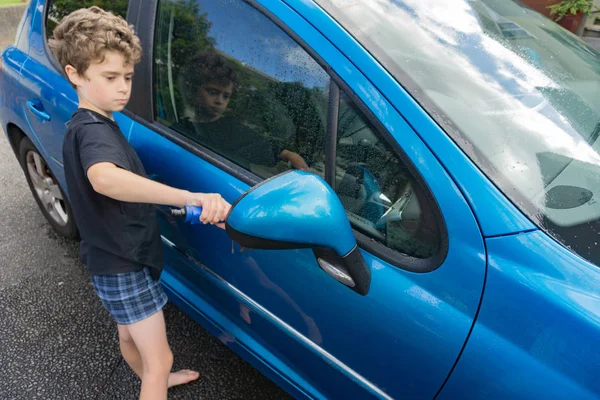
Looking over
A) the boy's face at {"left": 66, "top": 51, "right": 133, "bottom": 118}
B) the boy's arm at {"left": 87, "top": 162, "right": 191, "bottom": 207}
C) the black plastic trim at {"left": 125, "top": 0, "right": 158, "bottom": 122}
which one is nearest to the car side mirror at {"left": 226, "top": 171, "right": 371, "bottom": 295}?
the boy's arm at {"left": 87, "top": 162, "right": 191, "bottom": 207}

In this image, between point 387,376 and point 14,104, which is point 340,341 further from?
point 14,104

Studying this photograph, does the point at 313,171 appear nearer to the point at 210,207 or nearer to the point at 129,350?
the point at 210,207

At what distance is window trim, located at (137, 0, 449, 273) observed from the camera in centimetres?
117

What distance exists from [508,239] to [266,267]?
2.30 feet

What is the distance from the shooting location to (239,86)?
4.99ft

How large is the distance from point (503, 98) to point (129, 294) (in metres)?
1.26

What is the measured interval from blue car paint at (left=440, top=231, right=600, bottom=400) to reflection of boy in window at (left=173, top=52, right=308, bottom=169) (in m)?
0.66

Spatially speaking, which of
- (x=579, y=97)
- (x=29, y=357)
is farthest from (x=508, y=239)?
(x=29, y=357)

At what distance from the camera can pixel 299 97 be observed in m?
1.37

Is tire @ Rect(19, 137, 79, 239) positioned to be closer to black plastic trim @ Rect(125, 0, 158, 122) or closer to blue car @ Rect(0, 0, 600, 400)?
black plastic trim @ Rect(125, 0, 158, 122)

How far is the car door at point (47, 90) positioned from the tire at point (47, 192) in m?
0.28

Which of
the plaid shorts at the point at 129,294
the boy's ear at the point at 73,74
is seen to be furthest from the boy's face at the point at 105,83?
the plaid shorts at the point at 129,294

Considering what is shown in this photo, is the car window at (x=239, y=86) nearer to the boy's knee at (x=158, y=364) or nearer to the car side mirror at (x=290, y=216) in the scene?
the car side mirror at (x=290, y=216)

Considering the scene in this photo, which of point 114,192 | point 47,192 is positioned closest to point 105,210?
point 114,192
